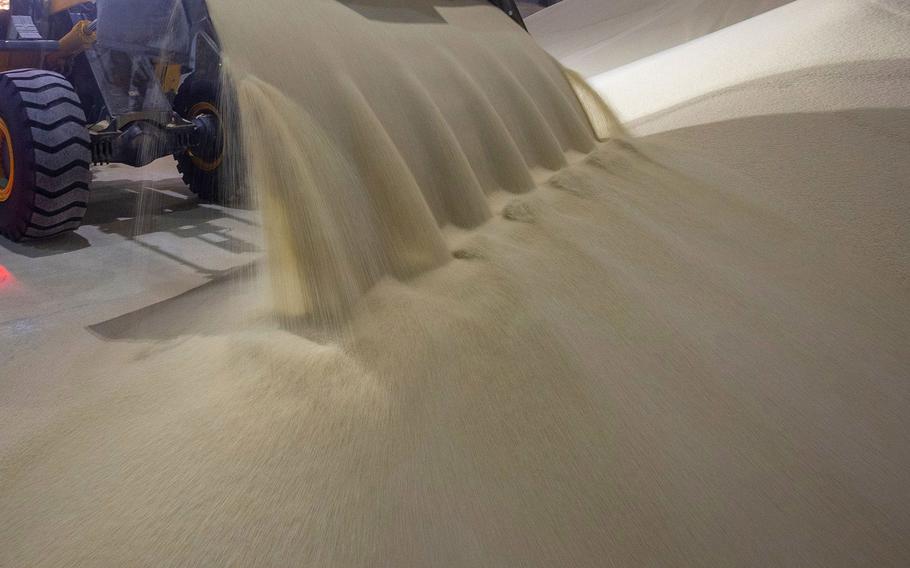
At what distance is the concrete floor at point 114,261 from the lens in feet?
4.83

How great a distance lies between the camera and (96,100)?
8.36ft

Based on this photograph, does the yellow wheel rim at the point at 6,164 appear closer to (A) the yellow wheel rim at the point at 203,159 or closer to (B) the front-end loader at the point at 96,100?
(B) the front-end loader at the point at 96,100

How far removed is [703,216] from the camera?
5.54 feet

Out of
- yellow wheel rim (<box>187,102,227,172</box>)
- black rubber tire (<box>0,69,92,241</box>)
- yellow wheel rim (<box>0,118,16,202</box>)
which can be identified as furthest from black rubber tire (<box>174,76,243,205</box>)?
yellow wheel rim (<box>0,118,16,202</box>)

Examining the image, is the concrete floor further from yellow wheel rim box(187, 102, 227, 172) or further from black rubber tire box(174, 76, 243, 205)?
yellow wheel rim box(187, 102, 227, 172)

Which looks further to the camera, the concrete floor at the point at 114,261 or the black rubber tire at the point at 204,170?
the black rubber tire at the point at 204,170

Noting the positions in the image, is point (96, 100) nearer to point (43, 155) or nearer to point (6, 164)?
point (6, 164)

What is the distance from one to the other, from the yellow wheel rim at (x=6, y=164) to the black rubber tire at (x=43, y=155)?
0.02 meters

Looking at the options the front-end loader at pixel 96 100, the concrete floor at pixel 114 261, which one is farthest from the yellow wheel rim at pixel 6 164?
the concrete floor at pixel 114 261

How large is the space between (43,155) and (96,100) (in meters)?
0.86

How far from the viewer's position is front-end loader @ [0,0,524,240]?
185 centimetres

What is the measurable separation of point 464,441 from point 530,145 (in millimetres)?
1360

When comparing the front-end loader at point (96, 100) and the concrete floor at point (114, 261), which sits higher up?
the front-end loader at point (96, 100)

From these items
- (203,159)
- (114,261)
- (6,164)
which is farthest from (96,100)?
(114,261)
